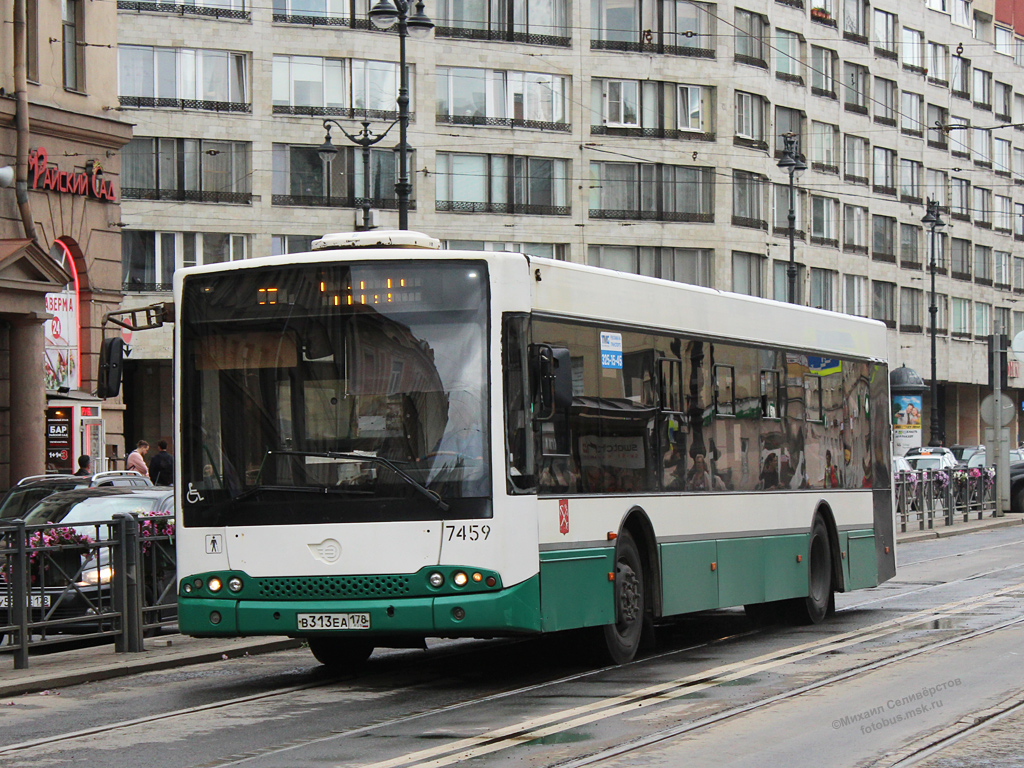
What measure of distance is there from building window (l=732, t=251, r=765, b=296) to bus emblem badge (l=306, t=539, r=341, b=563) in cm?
4915

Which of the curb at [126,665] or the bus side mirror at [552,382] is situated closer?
the bus side mirror at [552,382]

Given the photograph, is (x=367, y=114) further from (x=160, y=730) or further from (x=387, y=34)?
(x=160, y=730)

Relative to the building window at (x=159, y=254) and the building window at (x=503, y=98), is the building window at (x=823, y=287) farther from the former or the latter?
the building window at (x=159, y=254)

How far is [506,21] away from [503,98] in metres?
2.50

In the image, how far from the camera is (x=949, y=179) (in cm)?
7800

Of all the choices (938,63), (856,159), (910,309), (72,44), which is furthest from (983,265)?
(72,44)

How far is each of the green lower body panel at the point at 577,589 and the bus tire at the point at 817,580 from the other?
4.32 metres

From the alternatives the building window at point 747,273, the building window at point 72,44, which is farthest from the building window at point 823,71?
the building window at point 72,44

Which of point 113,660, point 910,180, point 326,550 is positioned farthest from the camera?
point 910,180

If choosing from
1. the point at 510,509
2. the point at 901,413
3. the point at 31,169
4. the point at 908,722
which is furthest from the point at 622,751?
the point at 901,413

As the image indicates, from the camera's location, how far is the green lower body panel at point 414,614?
10.7 m

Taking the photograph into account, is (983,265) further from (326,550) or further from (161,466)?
(326,550)

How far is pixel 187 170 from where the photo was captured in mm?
51812

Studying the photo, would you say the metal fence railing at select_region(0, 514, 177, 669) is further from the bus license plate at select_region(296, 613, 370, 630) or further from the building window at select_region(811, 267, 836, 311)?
the building window at select_region(811, 267, 836, 311)
